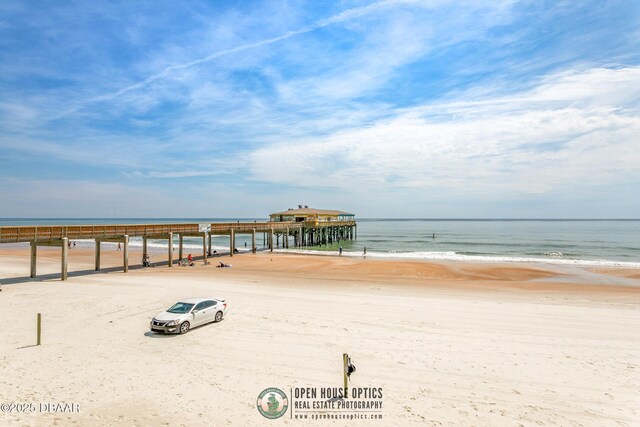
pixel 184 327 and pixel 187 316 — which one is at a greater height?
pixel 187 316

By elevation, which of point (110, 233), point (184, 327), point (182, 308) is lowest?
point (184, 327)

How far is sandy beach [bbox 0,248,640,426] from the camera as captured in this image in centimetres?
897

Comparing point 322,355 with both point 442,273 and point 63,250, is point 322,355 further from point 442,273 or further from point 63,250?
point 442,273

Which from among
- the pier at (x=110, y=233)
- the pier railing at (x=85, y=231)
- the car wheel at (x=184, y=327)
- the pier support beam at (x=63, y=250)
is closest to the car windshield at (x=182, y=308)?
the car wheel at (x=184, y=327)

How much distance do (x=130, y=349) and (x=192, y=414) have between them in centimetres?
540

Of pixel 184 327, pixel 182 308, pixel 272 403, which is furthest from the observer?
pixel 182 308

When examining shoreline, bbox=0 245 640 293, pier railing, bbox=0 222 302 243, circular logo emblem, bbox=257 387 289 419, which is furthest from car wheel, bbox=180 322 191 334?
pier railing, bbox=0 222 302 243

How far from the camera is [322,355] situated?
40.2 feet

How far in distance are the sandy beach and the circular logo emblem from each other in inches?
8.9

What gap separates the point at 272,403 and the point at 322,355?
328cm

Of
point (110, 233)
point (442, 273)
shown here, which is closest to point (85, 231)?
point (110, 233)

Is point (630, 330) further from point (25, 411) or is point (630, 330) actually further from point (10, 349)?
point (10, 349)

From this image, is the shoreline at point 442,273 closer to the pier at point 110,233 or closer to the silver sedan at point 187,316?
the pier at point 110,233

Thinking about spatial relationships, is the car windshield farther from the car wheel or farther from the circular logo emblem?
the circular logo emblem
